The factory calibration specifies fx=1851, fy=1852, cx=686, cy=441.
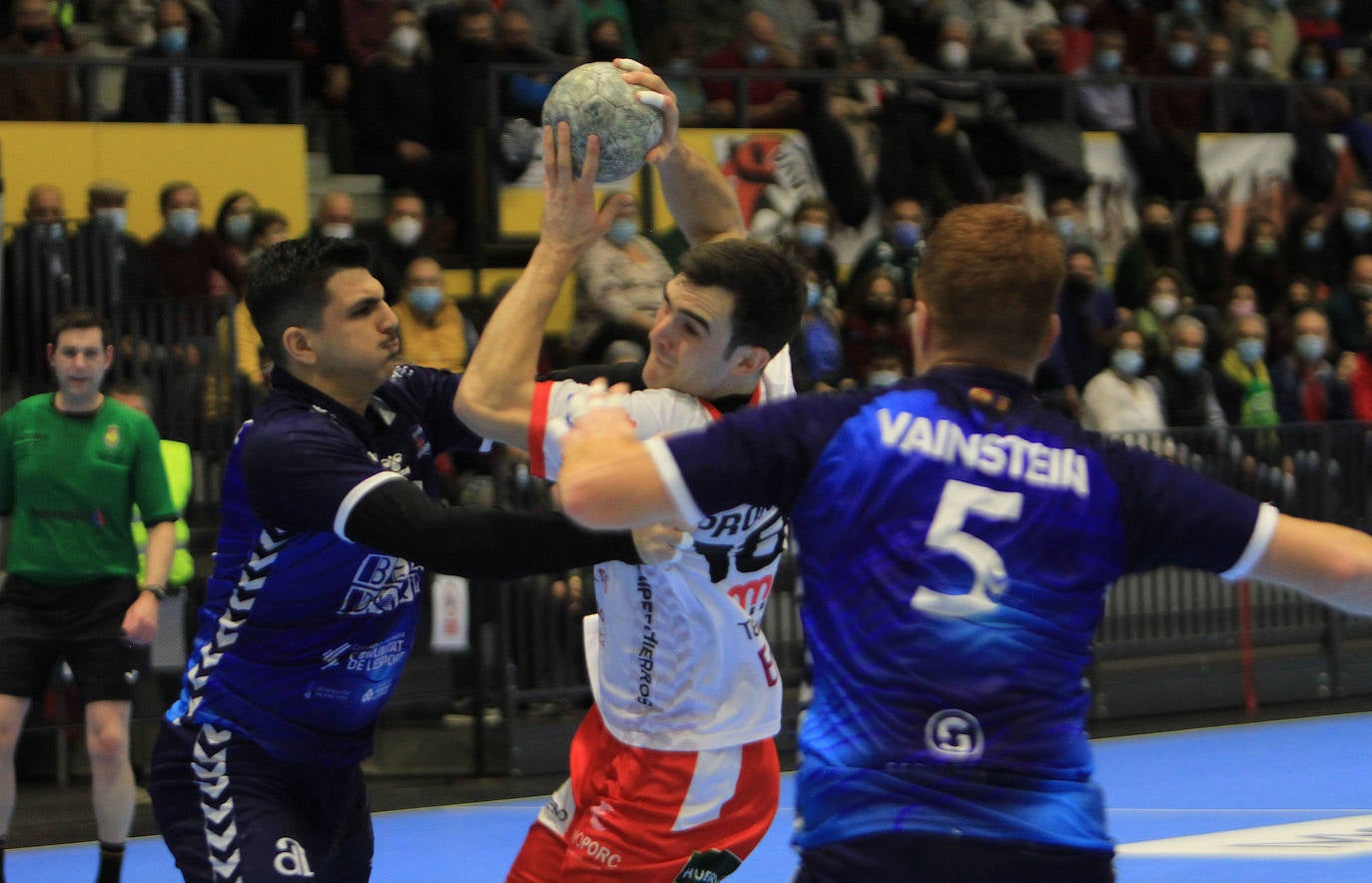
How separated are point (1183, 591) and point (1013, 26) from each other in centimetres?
633

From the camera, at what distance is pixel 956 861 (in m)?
2.70

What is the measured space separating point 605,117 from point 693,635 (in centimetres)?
110

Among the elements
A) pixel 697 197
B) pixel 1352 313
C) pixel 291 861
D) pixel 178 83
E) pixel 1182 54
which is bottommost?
pixel 291 861

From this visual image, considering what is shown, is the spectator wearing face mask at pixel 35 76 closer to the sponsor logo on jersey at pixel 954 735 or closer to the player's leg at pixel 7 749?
the player's leg at pixel 7 749

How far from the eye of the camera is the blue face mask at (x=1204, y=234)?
1408 cm

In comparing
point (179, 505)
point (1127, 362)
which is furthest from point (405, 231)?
point (1127, 362)

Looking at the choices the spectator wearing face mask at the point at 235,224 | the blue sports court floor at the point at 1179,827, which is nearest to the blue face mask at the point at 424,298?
the spectator wearing face mask at the point at 235,224

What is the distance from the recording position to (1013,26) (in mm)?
15188

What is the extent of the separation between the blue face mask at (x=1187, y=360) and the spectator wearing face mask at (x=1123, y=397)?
40cm

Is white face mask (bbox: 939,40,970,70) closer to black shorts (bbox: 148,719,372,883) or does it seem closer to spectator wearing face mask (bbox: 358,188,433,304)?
spectator wearing face mask (bbox: 358,188,433,304)

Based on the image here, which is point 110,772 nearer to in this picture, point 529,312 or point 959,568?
point 529,312

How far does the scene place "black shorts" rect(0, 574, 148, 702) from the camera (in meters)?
6.74

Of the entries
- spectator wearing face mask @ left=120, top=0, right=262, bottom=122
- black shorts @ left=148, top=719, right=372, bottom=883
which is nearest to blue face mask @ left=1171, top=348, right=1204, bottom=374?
spectator wearing face mask @ left=120, top=0, right=262, bottom=122

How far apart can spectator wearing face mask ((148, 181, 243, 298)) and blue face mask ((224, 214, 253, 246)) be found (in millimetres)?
196
